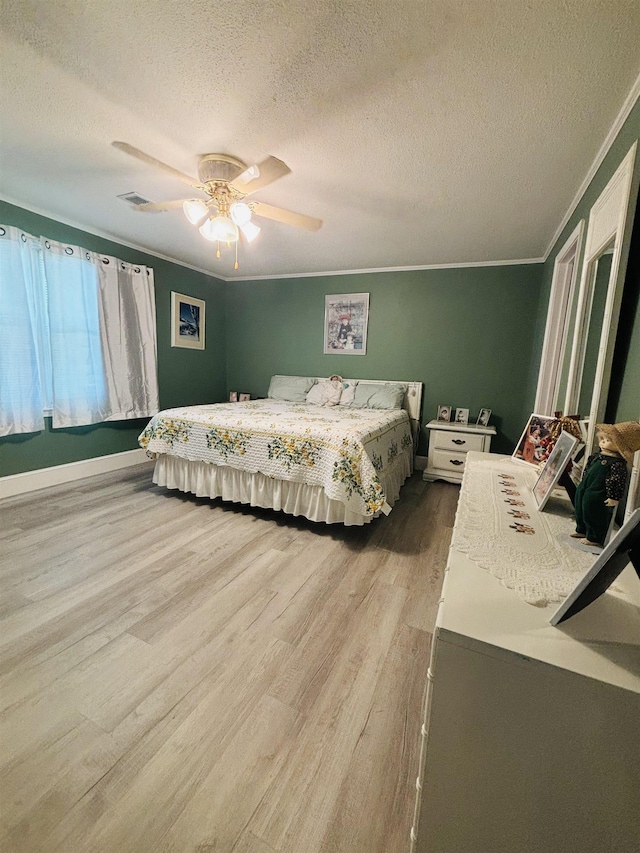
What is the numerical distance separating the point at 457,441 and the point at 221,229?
9.31ft

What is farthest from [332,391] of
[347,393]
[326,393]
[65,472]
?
[65,472]

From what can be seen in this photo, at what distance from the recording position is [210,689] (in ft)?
4.00

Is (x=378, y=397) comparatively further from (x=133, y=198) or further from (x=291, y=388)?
(x=133, y=198)

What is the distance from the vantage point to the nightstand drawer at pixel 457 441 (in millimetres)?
3418

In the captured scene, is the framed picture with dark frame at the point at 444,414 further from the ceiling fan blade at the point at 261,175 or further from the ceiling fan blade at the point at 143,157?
the ceiling fan blade at the point at 143,157

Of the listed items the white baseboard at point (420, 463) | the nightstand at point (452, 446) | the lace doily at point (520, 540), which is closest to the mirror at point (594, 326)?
the lace doily at point (520, 540)

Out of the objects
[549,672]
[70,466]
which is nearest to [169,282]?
[70,466]

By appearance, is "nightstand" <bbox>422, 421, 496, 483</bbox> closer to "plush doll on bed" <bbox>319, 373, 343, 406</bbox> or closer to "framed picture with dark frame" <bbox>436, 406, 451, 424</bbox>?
"framed picture with dark frame" <bbox>436, 406, 451, 424</bbox>

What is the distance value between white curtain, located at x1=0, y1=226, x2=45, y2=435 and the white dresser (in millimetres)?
3485

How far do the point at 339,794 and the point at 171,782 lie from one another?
0.47m

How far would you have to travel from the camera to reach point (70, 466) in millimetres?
3234

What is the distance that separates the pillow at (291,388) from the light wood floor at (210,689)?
7.42 feet

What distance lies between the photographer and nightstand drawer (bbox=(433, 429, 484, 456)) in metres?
3.42

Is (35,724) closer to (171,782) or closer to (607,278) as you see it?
(171,782)
